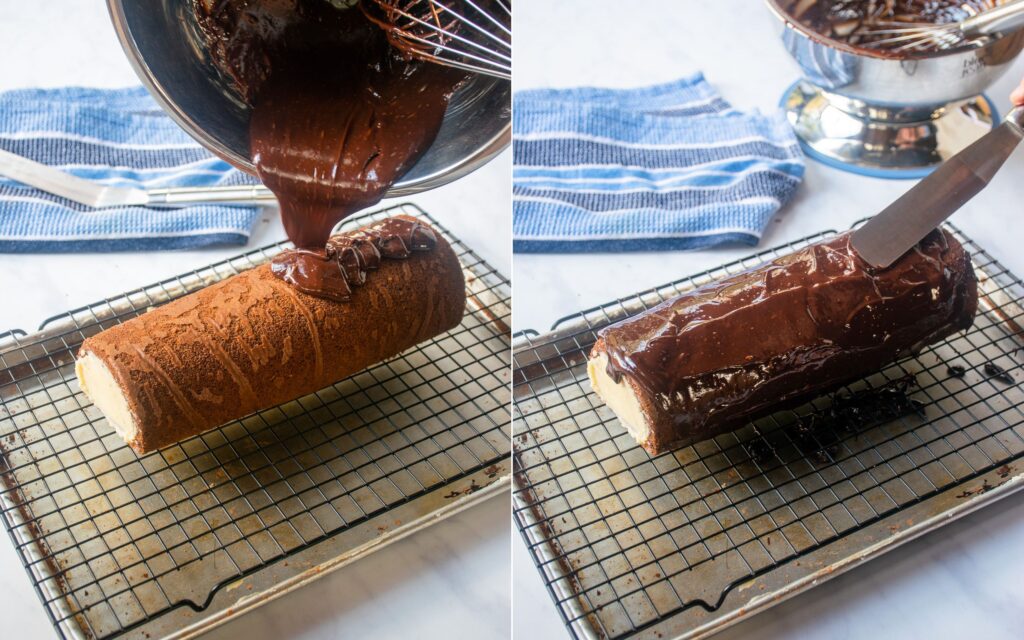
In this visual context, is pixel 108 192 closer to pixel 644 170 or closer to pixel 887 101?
pixel 644 170

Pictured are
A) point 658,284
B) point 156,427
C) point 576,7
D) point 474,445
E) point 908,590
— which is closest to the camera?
point 908,590

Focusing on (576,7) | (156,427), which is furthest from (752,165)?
(156,427)

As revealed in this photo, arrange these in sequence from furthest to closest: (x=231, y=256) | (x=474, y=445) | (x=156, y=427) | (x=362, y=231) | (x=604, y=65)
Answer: (x=604, y=65) → (x=231, y=256) → (x=362, y=231) → (x=474, y=445) → (x=156, y=427)

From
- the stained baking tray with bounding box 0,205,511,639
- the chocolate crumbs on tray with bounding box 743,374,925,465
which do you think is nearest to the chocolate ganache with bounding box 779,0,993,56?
the chocolate crumbs on tray with bounding box 743,374,925,465

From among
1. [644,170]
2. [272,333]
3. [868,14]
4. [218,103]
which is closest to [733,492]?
[272,333]

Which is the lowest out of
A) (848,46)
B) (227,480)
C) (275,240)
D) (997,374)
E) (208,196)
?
(997,374)

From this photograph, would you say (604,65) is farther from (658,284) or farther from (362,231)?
(362,231)
